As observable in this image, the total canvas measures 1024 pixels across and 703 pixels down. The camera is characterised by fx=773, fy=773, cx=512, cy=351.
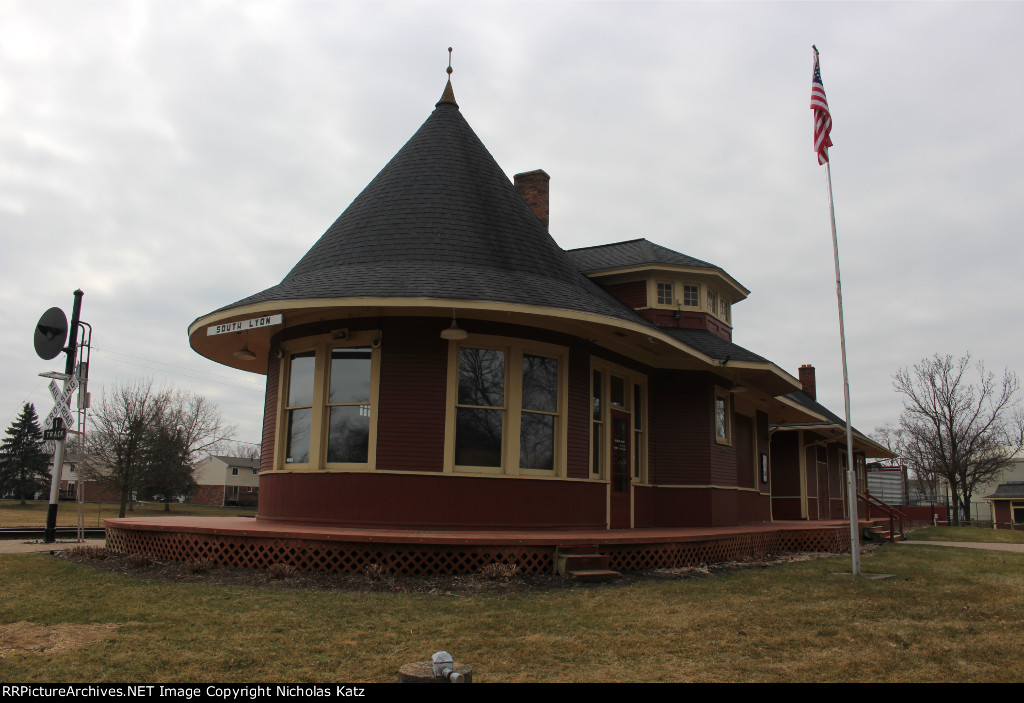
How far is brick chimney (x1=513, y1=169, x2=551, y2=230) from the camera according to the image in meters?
16.7

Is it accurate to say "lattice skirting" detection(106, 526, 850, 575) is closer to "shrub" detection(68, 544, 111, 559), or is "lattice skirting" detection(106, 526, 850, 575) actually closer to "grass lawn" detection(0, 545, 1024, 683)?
"shrub" detection(68, 544, 111, 559)

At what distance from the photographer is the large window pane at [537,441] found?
10.7 m

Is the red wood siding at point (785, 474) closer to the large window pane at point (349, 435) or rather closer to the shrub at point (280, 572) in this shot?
the large window pane at point (349, 435)

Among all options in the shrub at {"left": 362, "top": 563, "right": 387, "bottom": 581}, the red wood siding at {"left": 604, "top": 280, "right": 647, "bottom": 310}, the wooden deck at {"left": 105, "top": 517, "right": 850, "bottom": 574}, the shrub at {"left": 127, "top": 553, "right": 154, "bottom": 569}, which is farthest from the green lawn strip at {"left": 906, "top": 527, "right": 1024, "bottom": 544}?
the shrub at {"left": 127, "top": 553, "right": 154, "bottom": 569}

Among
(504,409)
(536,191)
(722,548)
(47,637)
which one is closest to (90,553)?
(47,637)

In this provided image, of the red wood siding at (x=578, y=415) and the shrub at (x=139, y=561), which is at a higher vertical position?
the red wood siding at (x=578, y=415)

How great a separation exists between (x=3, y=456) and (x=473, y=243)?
6161 centimetres

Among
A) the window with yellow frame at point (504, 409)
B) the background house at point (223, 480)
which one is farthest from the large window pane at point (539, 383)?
the background house at point (223, 480)

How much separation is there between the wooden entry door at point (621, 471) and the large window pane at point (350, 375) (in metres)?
4.37

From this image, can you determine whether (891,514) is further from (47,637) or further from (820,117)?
(47,637)
